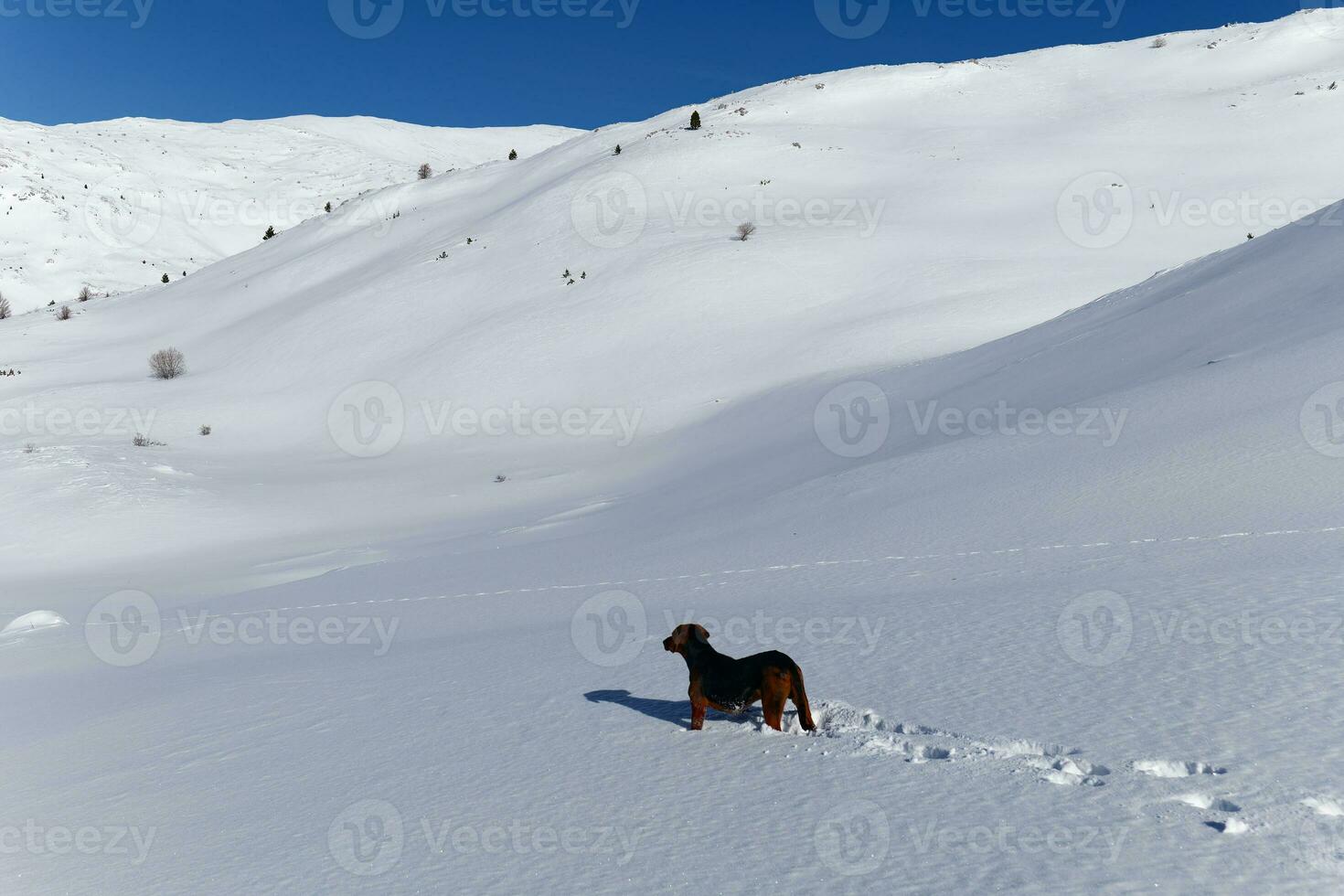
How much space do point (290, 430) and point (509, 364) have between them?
5942 millimetres

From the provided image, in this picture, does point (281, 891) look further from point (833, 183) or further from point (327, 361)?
point (833, 183)

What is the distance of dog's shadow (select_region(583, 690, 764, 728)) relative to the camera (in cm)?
380

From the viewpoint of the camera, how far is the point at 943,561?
6039 mm

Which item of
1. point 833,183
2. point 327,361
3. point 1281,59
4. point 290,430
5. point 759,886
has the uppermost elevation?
point 1281,59

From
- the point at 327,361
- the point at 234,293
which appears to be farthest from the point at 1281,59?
the point at 234,293
